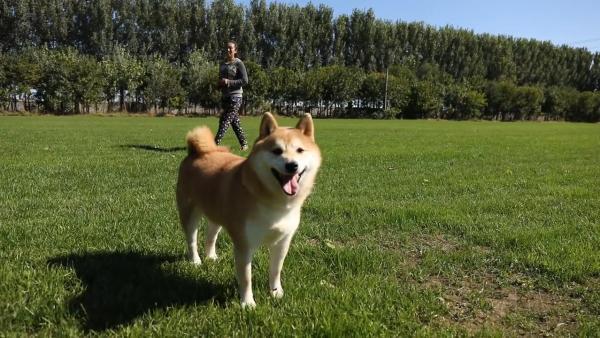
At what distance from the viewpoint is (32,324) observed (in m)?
3.39

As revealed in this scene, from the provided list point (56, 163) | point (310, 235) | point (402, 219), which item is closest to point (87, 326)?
point (310, 235)

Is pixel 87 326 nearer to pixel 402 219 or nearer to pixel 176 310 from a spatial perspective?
pixel 176 310

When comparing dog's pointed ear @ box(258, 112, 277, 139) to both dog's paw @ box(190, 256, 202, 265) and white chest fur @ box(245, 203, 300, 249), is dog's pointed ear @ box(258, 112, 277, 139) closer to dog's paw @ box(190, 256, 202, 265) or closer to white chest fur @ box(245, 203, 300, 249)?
white chest fur @ box(245, 203, 300, 249)

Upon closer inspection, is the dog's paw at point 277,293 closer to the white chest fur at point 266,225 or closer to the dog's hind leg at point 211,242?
A: the white chest fur at point 266,225

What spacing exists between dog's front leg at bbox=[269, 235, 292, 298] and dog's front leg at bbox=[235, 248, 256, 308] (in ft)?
0.84

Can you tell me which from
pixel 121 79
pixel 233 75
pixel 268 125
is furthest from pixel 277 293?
pixel 121 79

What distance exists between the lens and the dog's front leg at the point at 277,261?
13.1ft

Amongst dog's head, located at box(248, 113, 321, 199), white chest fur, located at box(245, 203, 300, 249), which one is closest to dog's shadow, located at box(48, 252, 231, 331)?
white chest fur, located at box(245, 203, 300, 249)

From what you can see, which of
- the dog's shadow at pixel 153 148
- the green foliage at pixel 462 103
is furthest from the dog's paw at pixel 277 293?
the green foliage at pixel 462 103

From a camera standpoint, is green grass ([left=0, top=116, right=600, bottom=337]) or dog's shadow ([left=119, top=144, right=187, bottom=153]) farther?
dog's shadow ([left=119, top=144, right=187, bottom=153])

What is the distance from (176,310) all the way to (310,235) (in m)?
2.48

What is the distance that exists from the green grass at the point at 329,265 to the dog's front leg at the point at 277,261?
A: 0.10 metres

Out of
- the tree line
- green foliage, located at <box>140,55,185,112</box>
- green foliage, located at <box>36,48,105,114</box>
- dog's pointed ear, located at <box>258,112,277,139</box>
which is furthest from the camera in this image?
green foliage, located at <box>140,55,185,112</box>

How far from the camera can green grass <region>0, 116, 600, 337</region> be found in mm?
3582
